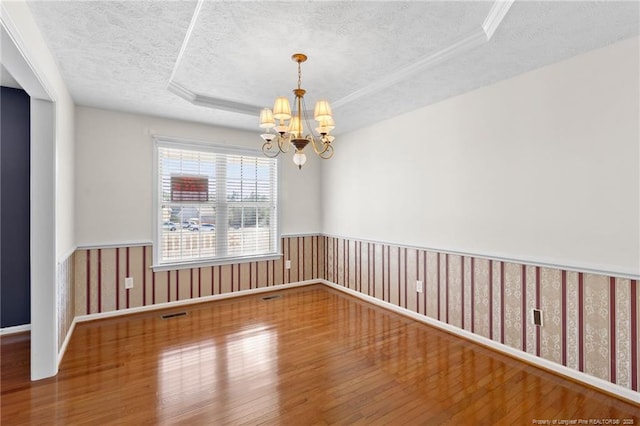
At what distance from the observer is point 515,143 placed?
293 centimetres

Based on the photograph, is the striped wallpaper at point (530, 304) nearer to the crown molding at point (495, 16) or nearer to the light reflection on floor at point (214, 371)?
the light reflection on floor at point (214, 371)

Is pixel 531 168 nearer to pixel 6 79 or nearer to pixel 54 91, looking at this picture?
pixel 54 91

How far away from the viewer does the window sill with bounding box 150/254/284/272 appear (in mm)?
4207

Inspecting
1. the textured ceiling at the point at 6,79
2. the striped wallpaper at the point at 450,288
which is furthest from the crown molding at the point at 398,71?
the striped wallpaper at the point at 450,288

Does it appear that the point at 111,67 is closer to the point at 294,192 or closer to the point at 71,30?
the point at 71,30

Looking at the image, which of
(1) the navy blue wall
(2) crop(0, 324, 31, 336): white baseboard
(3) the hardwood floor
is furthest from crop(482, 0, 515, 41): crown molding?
(2) crop(0, 324, 31, 336): white baseboard

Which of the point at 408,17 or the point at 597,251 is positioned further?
the point at 597,251

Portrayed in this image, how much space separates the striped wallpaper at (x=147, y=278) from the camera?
376 cm

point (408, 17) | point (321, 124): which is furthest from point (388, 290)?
point (408, 17)

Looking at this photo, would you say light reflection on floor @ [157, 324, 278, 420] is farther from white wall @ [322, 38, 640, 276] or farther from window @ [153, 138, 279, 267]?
white wall @ [322, 38, 640, 276]

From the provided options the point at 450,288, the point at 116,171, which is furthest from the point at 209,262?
the point at 450,288

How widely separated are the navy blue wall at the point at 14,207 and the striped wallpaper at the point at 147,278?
0.48 metres

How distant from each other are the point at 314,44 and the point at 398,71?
2.95ft

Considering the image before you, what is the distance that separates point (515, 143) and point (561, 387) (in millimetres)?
2020
